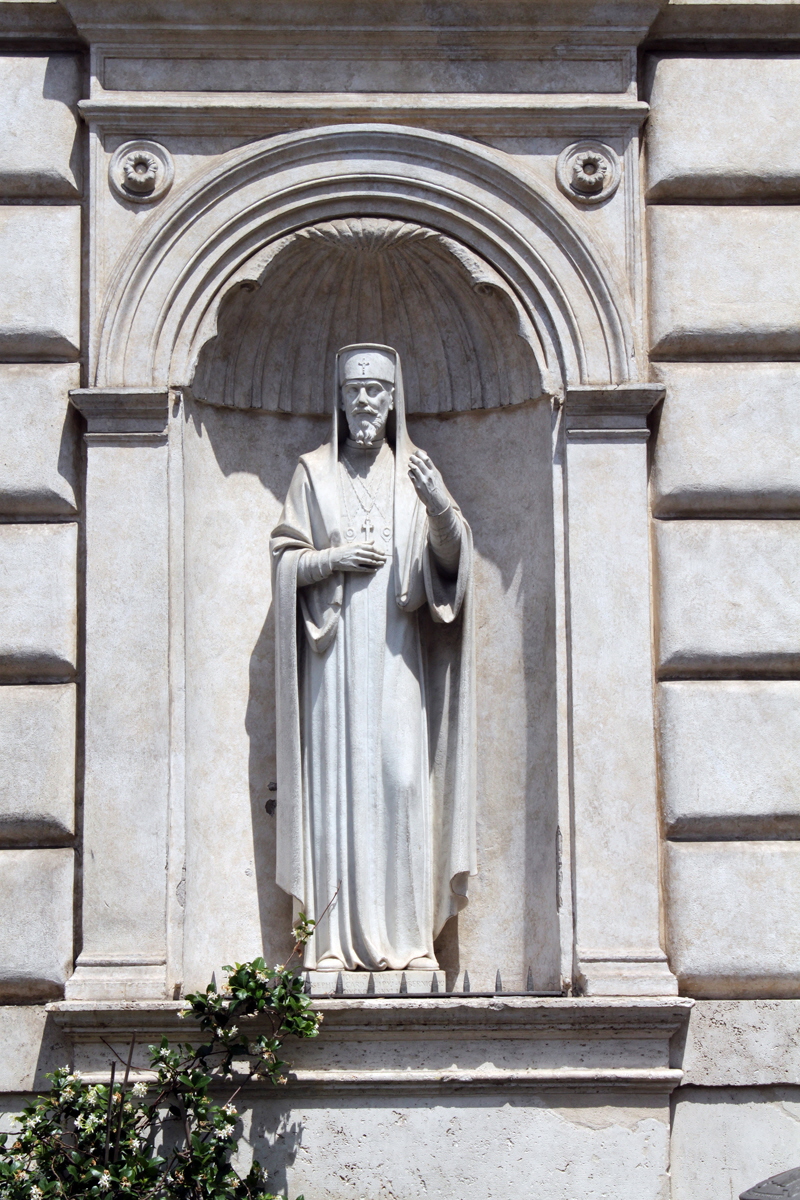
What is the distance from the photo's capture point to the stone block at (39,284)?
721 cm

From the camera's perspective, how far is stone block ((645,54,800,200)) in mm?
7367

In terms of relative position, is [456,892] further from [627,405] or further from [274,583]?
[627,405]

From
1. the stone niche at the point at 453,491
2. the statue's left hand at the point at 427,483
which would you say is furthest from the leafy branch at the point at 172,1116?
the statue's left hand at the point at 427,483

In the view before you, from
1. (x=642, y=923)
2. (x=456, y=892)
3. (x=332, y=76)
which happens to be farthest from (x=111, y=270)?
(x=642, y=923)

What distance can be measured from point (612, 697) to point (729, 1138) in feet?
5.44

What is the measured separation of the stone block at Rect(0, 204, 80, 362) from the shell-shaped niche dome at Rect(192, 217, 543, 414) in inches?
22.2

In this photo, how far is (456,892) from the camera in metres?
7.20

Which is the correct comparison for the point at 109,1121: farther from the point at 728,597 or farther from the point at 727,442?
the point at 727,442

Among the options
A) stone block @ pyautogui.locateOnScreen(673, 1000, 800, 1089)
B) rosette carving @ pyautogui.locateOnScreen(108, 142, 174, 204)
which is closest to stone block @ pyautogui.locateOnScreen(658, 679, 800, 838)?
stone block @ pyautogui.locateOnScreen(673, 1000, 800, 1089)

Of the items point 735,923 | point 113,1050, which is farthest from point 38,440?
point 735,923

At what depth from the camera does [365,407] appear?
7.42m

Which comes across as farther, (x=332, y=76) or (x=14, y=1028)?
(x=332, y=76)

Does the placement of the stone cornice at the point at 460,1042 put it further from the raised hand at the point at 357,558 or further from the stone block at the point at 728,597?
the raised hand at the point at 357,558

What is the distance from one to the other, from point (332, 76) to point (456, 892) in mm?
3289
